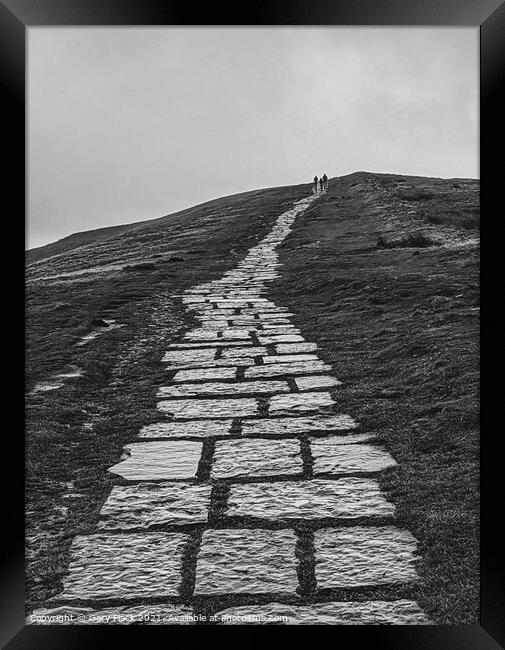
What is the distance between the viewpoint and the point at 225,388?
6375 millimetres

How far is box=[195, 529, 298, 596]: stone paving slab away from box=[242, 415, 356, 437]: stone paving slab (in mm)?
1567

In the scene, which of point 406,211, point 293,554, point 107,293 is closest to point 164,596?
point 293,554

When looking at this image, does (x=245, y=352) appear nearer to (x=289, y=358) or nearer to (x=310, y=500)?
(x=289, y=358)

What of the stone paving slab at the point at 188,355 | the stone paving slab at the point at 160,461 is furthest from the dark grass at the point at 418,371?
the stone paving slab at the point at 188,355

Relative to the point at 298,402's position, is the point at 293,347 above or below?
above

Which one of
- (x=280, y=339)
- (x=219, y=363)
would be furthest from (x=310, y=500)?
(x=280, y=339)

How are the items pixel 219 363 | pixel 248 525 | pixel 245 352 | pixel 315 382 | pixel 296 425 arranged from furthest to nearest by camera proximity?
pixel 245 352, pixel 219 363, pixel 315 382, pixel 296 425, pixel 248 525

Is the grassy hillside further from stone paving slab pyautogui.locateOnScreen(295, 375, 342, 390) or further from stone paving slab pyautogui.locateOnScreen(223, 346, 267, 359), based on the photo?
stone paving slab pyautogui.locateOnScreen(223, 346, 267, 359)

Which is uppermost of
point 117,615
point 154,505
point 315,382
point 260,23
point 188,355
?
point 260,23

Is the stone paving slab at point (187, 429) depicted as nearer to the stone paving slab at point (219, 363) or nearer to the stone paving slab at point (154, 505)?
the stone paving slab at point (154, 505)

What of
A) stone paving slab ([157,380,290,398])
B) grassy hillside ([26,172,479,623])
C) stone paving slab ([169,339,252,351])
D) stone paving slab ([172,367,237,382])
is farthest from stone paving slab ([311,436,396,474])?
stone paving slab ([169,339,252,351])

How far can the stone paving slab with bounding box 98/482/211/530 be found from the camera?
3641 millimetres

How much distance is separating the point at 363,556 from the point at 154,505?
4.16ft
